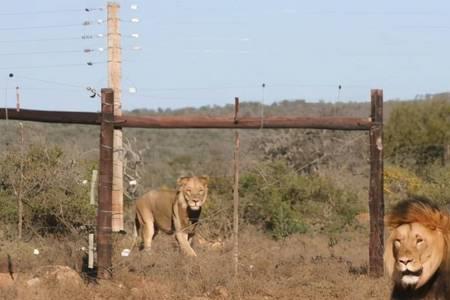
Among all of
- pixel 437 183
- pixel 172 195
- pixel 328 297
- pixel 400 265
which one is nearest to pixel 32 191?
pixel 172 195

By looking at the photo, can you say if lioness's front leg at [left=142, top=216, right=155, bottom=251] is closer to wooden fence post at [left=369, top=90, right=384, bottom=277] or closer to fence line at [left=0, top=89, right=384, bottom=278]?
fence line at [left=0, top=89, right=384, bottom=278]

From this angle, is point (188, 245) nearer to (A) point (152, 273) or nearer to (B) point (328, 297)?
(A) point (152, 273)

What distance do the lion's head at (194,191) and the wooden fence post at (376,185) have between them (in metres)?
3.08

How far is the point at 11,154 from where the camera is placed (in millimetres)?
18109

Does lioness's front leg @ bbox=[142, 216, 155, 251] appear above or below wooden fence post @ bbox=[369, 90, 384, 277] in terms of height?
below

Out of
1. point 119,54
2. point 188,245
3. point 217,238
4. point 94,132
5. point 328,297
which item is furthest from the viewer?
point 94,132

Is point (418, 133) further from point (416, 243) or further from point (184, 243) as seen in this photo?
point (416, 243)

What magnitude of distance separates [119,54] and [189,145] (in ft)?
131

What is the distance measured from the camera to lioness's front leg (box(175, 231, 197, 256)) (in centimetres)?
1561

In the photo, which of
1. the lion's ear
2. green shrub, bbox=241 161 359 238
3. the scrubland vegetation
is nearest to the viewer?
the lion's ear

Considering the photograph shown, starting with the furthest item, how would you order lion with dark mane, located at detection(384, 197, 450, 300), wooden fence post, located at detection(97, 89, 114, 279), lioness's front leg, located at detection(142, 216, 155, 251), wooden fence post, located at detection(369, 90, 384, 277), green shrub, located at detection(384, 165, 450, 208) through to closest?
green shrub, located at detection(384, 165, 450, 208)
lioness's front leg, located at detection(142, 216, 155, 251)
wooden fence post, located at detection(369, 90, 384, 277)
wooden fence post, located at detection(97, 89, 114, 279)
lion with dark mane, located at detection(384, 197, 450, 300)

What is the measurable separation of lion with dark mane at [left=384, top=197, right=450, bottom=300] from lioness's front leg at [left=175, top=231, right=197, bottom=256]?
284 inches

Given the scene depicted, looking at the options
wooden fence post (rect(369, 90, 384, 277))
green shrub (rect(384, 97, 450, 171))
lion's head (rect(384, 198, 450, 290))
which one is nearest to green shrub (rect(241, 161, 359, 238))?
wooden fence post (rect(369, 90, 384, 277))

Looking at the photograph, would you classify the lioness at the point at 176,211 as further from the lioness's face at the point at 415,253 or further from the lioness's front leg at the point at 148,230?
the lioness's face at the point at 415,253
